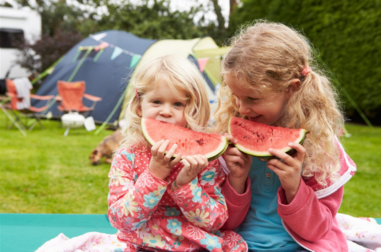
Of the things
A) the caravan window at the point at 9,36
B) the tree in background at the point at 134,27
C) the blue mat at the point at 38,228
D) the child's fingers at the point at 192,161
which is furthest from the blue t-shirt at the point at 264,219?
the caravan window at the point at 9,36

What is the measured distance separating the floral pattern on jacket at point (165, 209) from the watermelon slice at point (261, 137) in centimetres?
19

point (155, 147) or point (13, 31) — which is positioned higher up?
point (155, 147)

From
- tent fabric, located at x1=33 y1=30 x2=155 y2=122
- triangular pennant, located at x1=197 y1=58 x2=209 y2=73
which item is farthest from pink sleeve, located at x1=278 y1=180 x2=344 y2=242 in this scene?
tent fabric, located at x1=33 y1=30 x2=155 y2=122

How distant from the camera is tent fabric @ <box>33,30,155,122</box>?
10.1 meters

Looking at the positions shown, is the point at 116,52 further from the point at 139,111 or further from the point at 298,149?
the point at 298,149

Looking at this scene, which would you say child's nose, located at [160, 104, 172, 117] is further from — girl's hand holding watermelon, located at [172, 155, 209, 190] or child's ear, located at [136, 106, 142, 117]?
girl's hand holding watermelon, located at [172, 155, 209, 190]

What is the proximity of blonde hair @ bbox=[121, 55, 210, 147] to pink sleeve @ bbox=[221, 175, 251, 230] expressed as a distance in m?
0.33

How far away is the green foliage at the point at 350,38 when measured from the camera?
10445mm

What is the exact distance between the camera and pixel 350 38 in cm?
1109

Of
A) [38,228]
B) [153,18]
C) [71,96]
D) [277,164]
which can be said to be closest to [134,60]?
[71,96]

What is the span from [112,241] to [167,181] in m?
0.64

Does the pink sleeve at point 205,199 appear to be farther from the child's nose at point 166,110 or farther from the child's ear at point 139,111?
the child's ear at point 139,111

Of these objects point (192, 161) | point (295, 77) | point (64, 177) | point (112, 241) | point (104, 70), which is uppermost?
point (295, 77)

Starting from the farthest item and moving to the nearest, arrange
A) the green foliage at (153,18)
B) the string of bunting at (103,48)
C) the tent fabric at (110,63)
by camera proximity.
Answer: the green foliage at (153,18)
the tent fabric at (110,63)
the string of bunting at (103,48)
